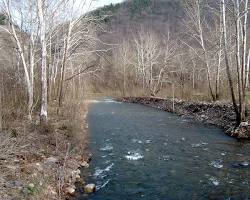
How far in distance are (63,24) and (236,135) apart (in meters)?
13.1

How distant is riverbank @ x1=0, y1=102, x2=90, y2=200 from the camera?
719cm

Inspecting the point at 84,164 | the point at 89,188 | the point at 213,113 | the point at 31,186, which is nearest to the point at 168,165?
the point at 84,164

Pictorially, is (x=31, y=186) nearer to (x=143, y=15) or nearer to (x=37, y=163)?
(x=37, y=163)

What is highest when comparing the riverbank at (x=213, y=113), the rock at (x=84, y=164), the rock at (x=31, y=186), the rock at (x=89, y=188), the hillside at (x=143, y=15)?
the hillside at (x=143, y=15)

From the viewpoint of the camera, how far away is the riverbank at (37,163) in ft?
23.6

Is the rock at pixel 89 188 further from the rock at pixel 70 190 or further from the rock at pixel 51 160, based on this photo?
the rock at pixel 51 160

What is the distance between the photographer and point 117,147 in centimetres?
1327

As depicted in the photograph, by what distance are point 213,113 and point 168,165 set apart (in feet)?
33.0

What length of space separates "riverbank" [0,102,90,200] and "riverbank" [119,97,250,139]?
6.71 m

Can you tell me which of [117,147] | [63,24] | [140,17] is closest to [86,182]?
[117,147]

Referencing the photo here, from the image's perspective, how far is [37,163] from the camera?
8961 mm

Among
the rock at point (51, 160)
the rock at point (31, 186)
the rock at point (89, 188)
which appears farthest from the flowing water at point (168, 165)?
the rock at point (31, 186)

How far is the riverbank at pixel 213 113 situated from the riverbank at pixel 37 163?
671 cm

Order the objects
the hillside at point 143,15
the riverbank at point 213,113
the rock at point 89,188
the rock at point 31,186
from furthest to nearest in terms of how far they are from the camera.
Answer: the hillside at point 143,15
the riverbank at point 213,113
the rock at point 89,188
the rock at point 31,186
